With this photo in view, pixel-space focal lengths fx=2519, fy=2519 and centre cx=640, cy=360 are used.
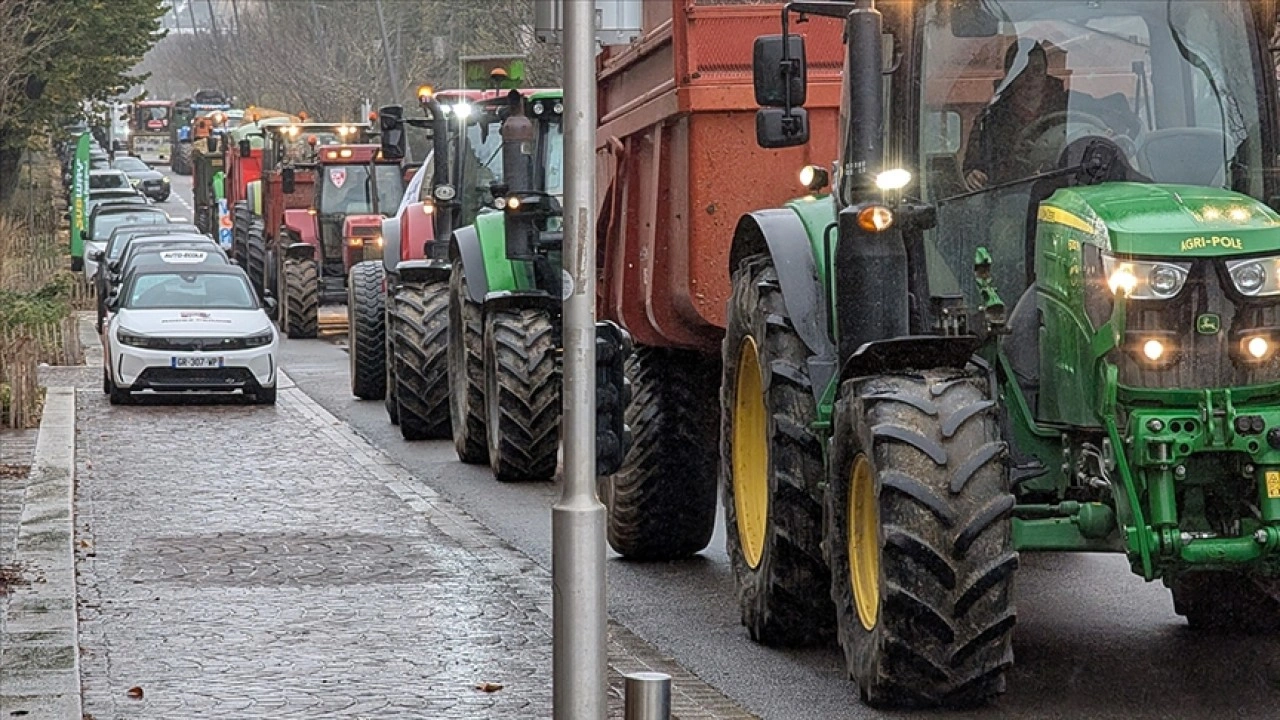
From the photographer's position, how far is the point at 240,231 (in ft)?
147

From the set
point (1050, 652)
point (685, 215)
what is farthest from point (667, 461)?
point (1050, 652)

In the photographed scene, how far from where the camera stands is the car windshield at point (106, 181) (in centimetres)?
6047

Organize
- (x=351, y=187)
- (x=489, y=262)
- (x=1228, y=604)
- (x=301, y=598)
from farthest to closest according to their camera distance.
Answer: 1. (x=351, y=187)
2. (x=489, y=262)
3. (x=301, y=598)
4. (x=1228, y=604)

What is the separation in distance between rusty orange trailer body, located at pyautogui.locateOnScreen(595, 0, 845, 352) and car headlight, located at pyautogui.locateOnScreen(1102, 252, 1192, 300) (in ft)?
Answer: 12.9

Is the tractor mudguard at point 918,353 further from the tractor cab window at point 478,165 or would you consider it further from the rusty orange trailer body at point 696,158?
the tractor cab window at point 478,165

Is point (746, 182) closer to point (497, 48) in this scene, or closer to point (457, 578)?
point (457, 578)

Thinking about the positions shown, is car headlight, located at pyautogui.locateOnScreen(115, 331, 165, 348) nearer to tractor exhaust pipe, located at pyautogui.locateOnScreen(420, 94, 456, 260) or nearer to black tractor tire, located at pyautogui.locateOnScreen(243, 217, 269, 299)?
tractor exhaust pipe, located at pyautogui.locateOnScreen(420, 94, 456, 260)

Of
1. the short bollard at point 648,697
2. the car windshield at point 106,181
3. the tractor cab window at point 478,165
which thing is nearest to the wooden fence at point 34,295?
the car windshield at point 106,181

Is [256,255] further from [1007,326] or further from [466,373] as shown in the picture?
[1007,326]

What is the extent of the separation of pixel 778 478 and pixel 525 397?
704 centimetres

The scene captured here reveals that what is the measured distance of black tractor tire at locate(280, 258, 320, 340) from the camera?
34250 millimetres

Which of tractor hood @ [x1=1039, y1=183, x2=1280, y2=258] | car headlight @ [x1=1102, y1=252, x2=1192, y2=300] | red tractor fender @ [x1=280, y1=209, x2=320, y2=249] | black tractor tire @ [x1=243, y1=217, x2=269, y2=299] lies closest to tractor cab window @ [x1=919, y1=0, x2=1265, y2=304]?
tractor hood @ [x1=1039, y1=183, x2=1280, y2=258]

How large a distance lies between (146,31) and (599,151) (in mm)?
39361

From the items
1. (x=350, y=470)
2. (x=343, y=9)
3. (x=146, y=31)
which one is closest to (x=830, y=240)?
(x=350, y=470)
